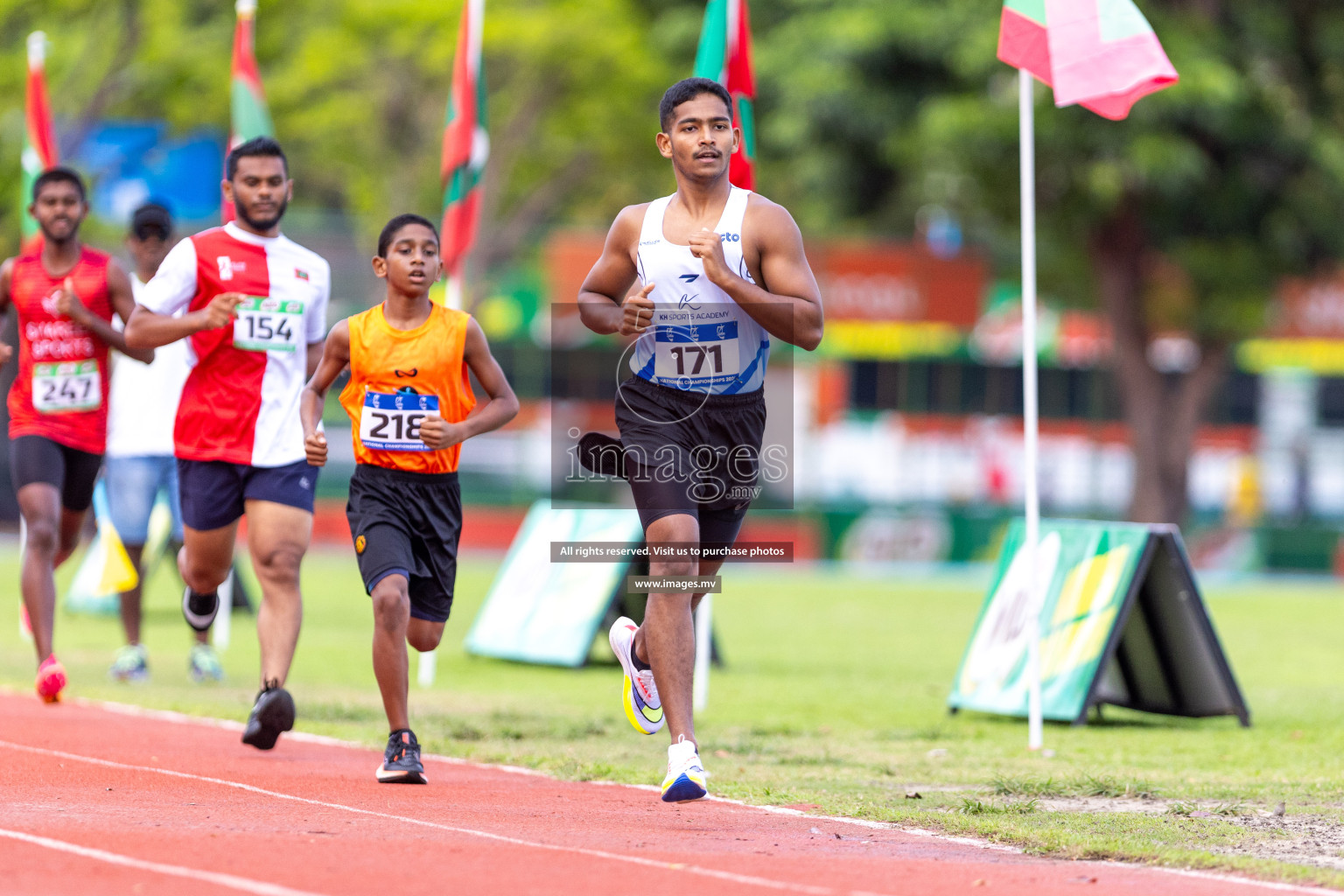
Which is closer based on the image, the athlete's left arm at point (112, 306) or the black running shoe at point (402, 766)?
the black running shoe at point (402, 766)

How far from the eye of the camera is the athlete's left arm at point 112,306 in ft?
30.3

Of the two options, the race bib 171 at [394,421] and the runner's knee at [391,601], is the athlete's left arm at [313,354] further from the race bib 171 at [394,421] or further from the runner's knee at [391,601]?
the runner's knee at [391,601]

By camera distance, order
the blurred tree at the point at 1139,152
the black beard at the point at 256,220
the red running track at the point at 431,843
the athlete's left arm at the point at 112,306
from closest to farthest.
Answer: the red running track at the point at 431,843 < the black beard at the point at 256,220 < the athlete's left arm at the point at 112,306 < the blurred tree at the point at 1139,152

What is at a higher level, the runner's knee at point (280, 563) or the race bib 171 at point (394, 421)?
the race bib 171 at point (394, 421)

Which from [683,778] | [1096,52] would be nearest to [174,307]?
[683,778]

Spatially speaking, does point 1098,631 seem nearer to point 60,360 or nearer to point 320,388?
point 320,388

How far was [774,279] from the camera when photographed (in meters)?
6.68

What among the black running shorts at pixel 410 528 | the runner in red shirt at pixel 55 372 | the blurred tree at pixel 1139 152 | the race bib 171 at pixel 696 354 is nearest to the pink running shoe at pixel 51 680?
the runner in red shirt at pixel 55 372

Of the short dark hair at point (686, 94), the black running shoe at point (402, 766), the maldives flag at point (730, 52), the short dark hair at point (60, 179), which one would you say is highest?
the maldives flag at point (730, 52)

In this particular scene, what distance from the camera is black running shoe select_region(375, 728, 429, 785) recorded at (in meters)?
7.11

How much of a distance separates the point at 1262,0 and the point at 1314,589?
7839 millimetres

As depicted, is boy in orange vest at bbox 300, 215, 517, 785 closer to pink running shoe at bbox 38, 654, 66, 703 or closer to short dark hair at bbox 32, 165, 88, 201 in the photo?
pink running shoe at bbox 38, 654, 66, 703

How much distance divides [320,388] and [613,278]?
1.37 meters

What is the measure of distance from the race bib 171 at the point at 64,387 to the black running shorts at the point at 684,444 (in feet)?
12.1
